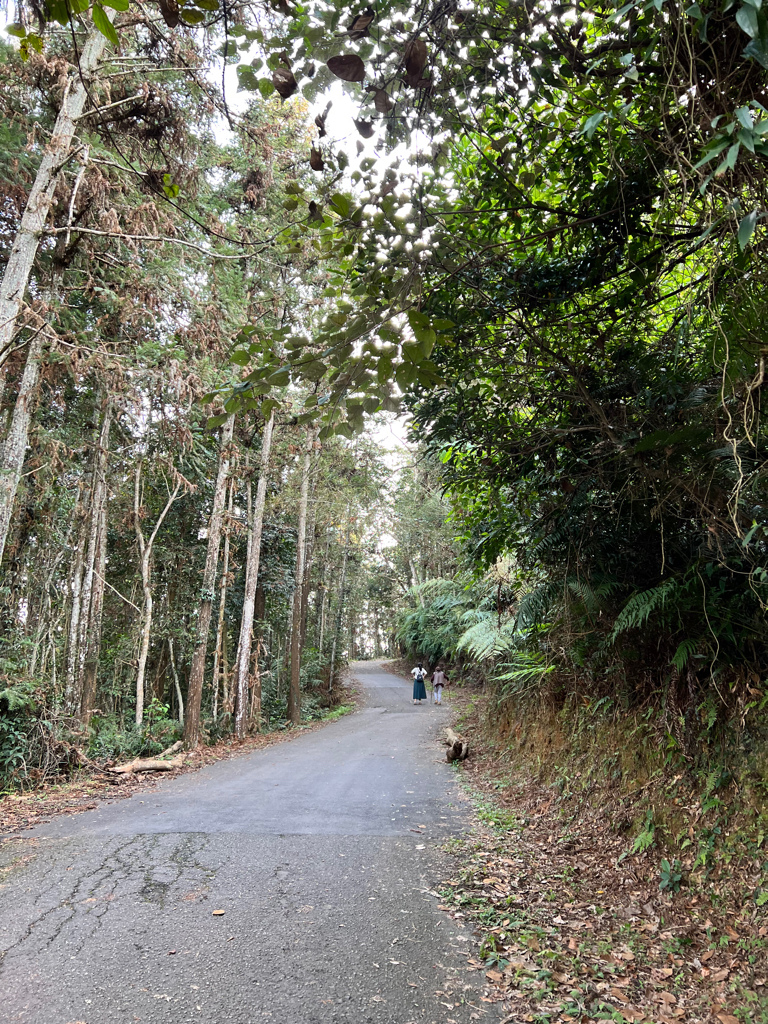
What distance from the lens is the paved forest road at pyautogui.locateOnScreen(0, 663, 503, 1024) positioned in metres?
3.02

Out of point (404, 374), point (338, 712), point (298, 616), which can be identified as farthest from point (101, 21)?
point (338, 712)

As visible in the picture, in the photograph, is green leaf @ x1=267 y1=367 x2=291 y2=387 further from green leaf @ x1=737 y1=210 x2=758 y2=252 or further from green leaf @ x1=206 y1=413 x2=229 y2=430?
green leaf @ x1=737 y1=210 x2=758 y2=252

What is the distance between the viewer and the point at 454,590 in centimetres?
2142

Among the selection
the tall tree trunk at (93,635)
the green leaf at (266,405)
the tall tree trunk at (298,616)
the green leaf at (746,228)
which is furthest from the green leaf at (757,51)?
the tall tree trunk at (298,616)

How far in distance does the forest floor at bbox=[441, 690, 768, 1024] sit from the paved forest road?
0.30 m

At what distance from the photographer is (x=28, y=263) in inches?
274

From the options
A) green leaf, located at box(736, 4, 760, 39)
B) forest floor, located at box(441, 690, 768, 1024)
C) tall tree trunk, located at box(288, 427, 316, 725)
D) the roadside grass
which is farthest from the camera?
the roadside grass

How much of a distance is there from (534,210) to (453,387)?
137 cm

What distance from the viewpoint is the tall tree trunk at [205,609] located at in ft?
39.4

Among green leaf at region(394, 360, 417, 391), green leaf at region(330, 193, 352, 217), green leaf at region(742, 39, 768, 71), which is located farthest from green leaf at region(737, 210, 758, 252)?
green leaf at region(330, 193, 352, 217)

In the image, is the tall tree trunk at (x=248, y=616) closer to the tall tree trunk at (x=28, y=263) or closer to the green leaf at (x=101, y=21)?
the tall tree trunk at (x=28, y=263)

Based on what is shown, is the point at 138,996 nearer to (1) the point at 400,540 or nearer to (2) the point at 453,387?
(2) the point at 453,387

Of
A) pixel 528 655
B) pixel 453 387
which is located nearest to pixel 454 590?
pixel 528 655

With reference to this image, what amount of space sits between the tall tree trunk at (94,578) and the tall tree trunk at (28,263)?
247 centimetres
